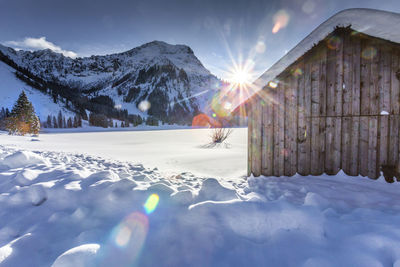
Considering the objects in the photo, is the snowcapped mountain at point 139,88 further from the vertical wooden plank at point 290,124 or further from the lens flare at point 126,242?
the lens flare at point 126,242

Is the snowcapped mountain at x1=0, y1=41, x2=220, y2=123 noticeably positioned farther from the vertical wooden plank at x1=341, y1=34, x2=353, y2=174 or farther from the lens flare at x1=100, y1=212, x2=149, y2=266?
the lens flare at x1=100, y1=212, x2=149, y2=266

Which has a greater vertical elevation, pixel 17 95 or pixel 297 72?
pixel 17 95

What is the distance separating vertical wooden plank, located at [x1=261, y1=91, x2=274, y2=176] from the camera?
17.4 feet

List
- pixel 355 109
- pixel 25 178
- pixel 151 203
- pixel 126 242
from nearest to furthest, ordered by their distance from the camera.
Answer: pixel 126 242, pixel 151 203, pixel 25 178, pixel 355 109

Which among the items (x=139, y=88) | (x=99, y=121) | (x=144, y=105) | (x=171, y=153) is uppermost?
(x=139, y=88)

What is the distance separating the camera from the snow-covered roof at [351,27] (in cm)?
347

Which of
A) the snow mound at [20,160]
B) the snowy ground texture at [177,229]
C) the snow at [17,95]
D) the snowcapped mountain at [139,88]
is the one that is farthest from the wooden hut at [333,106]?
the snowcapped mountain at [139,88]

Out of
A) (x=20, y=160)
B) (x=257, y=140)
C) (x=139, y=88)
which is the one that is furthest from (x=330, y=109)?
(x=139, y=88)

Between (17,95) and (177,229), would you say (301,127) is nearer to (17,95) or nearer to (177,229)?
(177,229)

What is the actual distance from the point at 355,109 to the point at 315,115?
2.96 feet

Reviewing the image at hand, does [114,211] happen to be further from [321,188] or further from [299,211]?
[321,188]

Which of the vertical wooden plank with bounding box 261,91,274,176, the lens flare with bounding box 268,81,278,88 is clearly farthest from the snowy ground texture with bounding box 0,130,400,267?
the lens flare with bounding box 268,81,278,88

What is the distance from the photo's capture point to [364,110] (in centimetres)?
445

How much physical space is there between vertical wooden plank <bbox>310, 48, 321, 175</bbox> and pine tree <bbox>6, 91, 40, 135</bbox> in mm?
32028
